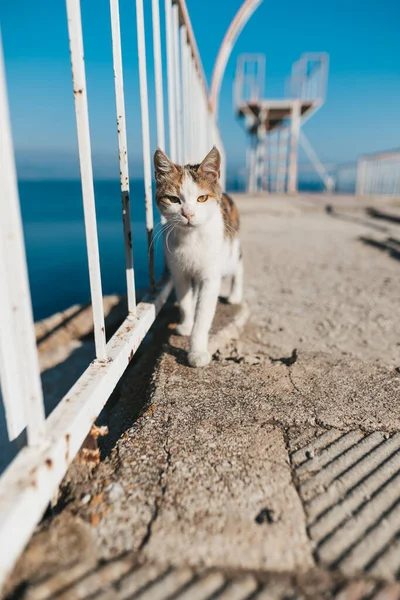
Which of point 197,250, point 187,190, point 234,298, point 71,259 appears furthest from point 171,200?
point 71,259

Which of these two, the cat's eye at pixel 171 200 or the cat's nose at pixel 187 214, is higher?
the cat's eye at pixel 171 200

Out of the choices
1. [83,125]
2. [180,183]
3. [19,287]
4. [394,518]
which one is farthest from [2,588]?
[180,183]

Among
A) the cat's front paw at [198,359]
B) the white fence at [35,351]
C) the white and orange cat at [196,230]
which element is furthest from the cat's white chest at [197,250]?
the cat's front paw at [198,359]

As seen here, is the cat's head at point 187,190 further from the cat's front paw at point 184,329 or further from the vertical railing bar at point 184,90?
the vertical railing bar at point 184,90

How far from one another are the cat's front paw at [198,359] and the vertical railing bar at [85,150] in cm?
44

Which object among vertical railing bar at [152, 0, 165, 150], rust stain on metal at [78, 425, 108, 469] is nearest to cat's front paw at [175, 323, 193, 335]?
rust stain on metal at [78, 425, 108, 469]

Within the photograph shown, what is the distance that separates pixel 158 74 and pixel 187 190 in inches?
27.2

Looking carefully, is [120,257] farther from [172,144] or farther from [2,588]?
[2,588]

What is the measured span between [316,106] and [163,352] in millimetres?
11635

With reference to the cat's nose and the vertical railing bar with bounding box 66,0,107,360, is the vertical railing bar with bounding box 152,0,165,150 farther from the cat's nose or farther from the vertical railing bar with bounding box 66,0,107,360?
the vertical railing bar with bounding box 66,0,107,360

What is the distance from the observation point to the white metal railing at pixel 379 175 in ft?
33.8

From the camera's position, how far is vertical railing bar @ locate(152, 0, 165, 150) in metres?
1.82

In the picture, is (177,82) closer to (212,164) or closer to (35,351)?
(212,164)

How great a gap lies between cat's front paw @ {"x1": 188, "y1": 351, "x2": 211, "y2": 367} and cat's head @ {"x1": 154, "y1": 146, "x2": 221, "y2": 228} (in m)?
0.54
